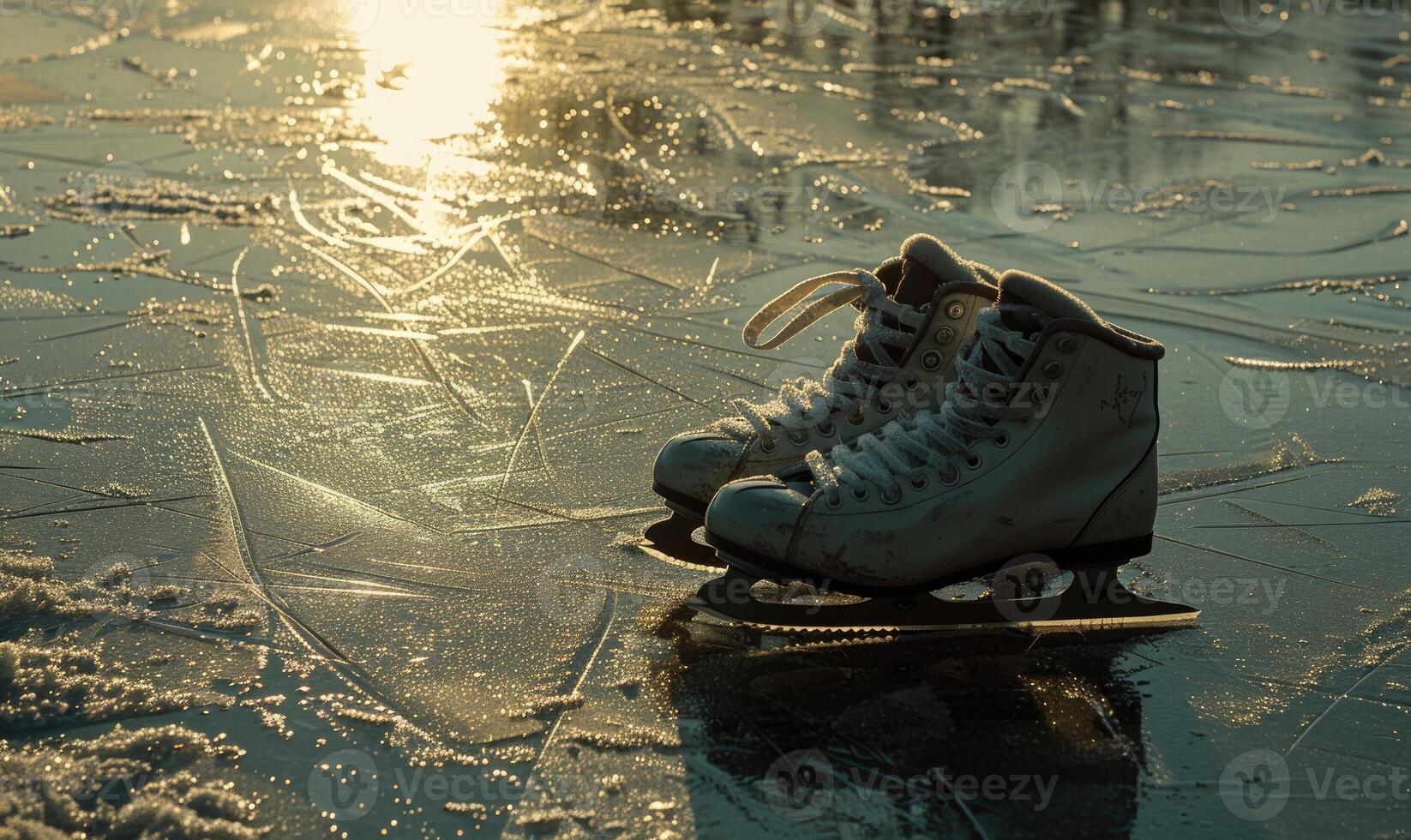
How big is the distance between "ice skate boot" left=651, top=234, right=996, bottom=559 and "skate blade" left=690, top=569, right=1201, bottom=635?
0.22 meters

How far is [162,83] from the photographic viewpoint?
22.1 ft

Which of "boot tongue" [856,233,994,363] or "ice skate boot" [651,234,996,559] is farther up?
"boot tongue" [856,233,994,363]

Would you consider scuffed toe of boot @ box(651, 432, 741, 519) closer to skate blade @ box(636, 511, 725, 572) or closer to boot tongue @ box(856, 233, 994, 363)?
skate blade @ box(636, 511, 725, 572)

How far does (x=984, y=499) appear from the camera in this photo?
7.66 feet

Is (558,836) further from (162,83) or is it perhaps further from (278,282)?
(162,83)

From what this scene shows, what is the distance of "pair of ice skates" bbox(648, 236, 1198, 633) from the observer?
2318 millimetres

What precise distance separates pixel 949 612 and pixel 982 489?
0.83 feet

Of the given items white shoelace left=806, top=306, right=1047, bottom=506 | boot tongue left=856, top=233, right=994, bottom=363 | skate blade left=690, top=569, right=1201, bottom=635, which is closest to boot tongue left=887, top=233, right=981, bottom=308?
boot tongue left=856, top=233, right=994, bottom=363

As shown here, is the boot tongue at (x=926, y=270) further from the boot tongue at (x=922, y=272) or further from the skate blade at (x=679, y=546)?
the skate blade at (x=679, y=546)

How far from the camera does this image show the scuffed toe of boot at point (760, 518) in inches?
91.3

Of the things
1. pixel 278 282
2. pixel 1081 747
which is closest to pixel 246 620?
pixel 1081 747

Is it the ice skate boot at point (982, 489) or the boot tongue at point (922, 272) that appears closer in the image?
the ice skate boot at point (982, 489)

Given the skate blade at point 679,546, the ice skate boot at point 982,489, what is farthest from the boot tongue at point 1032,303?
the skate blade at point 679,546

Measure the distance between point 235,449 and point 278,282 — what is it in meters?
1.30
